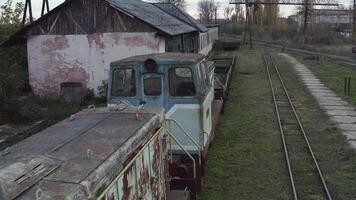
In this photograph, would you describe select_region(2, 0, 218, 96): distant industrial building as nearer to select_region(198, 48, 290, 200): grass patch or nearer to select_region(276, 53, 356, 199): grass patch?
select_region(198, 48, 290, 200): grass patch

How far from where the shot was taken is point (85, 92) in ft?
64.7

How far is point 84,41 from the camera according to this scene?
1958 cm

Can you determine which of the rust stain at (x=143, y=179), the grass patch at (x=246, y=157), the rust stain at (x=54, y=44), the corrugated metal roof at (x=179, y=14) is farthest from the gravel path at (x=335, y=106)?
the rust stain at (x=54, y=44)

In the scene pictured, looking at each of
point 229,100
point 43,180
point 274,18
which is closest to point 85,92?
point 229,100

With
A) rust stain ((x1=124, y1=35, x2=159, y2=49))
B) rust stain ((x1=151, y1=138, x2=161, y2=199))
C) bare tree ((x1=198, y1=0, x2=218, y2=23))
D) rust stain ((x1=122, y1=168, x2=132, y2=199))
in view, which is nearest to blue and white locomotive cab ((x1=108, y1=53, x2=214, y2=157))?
rust stain ((x1=151, y1=138, x2=161, y2=199))

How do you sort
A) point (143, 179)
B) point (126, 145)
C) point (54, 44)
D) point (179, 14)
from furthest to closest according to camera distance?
point (179, 14) < point (54, 44) < point (143, 179) < point (126, 145)

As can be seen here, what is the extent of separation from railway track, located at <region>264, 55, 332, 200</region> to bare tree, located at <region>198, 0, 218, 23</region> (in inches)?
4222

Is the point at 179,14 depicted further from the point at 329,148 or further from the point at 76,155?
the point at 76,155

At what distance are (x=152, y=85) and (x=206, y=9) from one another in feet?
409

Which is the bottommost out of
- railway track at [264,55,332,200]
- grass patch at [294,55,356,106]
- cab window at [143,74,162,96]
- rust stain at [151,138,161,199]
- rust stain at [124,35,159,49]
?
railway track at [264,55,332,200]

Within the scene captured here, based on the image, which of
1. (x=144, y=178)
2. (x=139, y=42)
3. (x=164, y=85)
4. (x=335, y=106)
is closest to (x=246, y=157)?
(x=164, y=85)

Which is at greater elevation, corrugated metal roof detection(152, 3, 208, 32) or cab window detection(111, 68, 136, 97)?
corrugated metal roof detection(152, 3, 208, 32)

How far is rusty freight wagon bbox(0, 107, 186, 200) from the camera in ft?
11.6

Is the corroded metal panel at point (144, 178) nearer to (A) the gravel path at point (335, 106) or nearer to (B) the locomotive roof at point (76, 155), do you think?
(B) the locomotive roof at point (76, 155)
